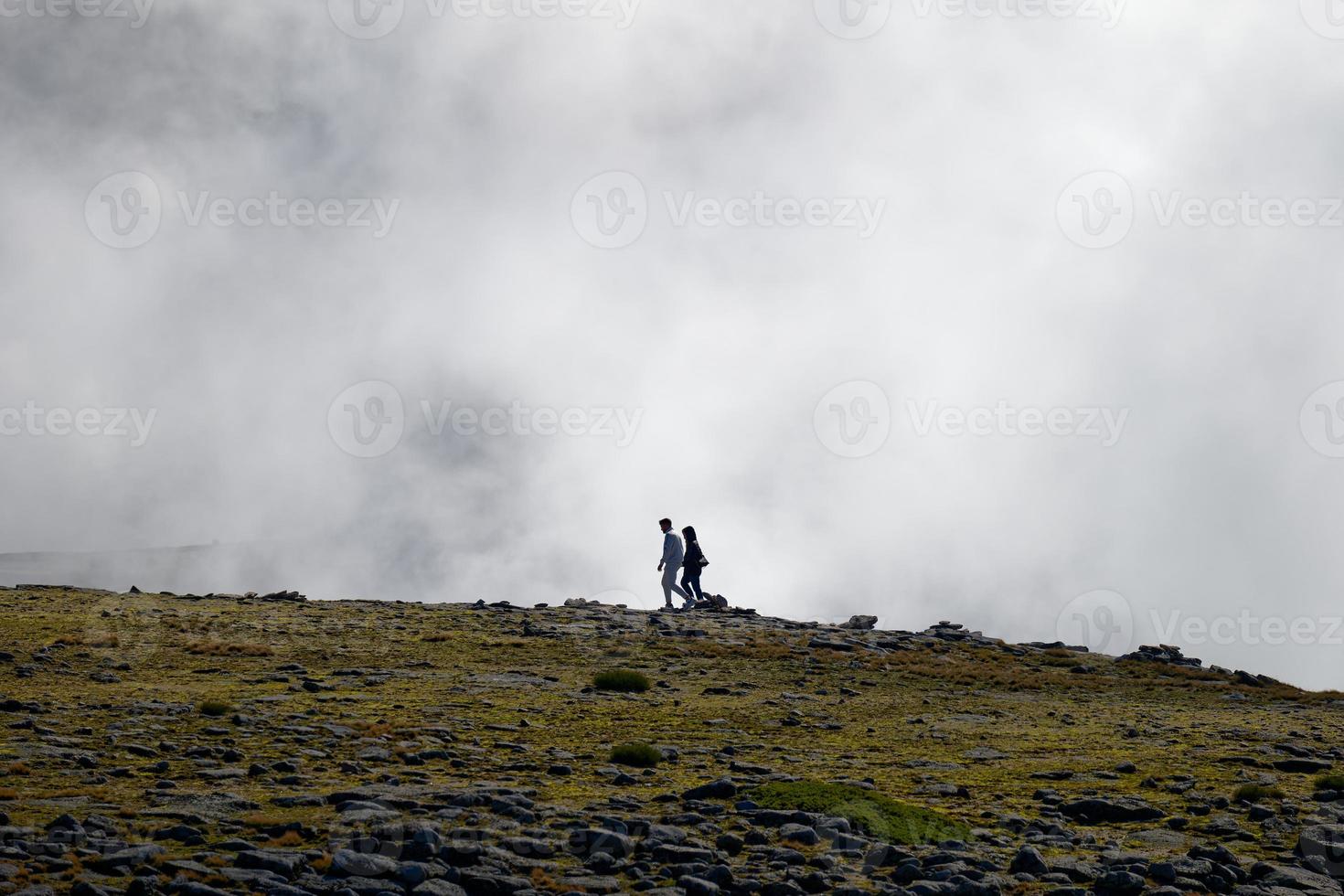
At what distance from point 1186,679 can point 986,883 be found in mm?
29951

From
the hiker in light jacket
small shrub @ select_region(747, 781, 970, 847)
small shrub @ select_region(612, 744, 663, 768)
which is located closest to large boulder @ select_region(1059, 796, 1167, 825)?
small shrub @ select_region(747, 781, 970, 847)

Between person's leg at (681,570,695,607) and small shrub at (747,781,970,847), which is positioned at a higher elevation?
person's leg at (681,570,695,607)

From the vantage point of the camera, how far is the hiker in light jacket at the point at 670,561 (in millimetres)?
51344

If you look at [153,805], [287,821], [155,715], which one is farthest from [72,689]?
[287,821]

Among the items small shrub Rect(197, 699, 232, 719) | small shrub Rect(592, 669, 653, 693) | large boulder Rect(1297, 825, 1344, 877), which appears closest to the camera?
large boulder Rect(1297, 825, 1344, 877)

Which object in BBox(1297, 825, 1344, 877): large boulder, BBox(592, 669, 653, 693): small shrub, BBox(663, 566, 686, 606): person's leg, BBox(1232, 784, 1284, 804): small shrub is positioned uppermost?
BBox(663, 566, 686, 606): person's leg

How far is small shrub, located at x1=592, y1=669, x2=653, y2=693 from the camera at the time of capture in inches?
1210

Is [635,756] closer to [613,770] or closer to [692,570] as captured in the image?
[613,770]

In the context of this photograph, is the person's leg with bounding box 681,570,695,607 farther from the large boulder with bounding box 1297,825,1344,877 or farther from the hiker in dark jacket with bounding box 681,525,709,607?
the large boulder with bounding box 1297,825,1344,877

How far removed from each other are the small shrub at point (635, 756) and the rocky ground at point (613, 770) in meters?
0.10

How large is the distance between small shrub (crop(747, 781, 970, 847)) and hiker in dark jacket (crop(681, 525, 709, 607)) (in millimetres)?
32990

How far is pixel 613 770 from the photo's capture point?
2058 centimetres

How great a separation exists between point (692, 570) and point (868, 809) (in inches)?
1390

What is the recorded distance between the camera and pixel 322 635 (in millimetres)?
38219
